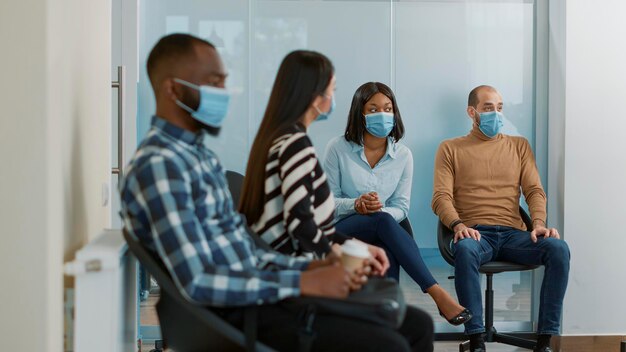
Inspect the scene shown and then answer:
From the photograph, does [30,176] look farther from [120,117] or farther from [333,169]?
[333,169]

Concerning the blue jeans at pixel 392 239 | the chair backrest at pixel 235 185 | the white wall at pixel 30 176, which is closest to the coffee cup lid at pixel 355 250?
the white wall at pixel 30 176

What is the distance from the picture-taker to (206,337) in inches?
84.7

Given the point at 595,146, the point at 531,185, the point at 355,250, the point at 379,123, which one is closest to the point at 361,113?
the point at 379,123

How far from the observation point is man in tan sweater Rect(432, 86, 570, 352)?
409 centimetres

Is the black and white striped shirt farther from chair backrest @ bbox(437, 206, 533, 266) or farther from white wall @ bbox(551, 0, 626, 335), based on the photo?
white wall @ bbox(551, 0, 626, 335)

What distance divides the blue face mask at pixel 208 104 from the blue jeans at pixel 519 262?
2.13 meters

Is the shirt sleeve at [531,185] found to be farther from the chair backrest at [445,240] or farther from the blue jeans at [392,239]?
the blue jeans at [392,239]

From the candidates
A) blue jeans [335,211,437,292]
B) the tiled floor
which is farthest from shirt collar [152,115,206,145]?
the tiled floor

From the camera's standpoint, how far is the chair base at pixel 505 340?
4.20 m

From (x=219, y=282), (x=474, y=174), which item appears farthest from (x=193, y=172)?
(x=474, y=174)

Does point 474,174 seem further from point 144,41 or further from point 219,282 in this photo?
point 219,282

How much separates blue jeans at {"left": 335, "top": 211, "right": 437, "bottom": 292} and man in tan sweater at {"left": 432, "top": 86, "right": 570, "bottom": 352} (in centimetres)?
24

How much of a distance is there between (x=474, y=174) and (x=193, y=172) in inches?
103

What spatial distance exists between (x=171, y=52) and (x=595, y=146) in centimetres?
296
